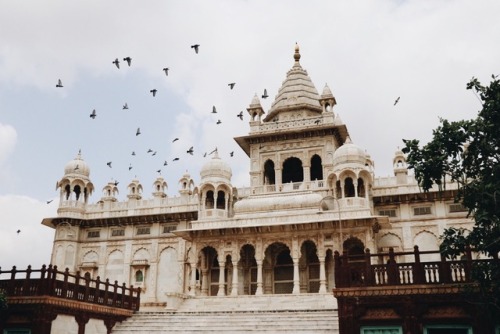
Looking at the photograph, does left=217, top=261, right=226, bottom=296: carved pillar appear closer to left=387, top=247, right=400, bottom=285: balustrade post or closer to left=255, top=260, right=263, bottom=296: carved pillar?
left=255, top=260, right=263, bottom=296: carved pillar

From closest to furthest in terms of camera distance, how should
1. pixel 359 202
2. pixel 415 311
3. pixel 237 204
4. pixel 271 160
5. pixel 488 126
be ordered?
pixel 488 126
pixel 415 311
pixel 359 202
pixel 237 204
pixel 271 160

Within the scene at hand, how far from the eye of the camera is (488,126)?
13.1 metres

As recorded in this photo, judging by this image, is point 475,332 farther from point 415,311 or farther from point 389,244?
point 389,244

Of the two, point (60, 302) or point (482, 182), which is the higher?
point (482, 182)

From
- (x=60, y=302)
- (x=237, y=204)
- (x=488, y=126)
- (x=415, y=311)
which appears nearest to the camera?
(x=488, y=126)

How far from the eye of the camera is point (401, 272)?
50.5 feet

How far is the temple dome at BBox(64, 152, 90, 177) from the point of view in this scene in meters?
37.4

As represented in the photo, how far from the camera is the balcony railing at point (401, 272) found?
1441 cm

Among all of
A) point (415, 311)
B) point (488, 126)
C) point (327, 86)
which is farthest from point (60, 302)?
point (327, 86)

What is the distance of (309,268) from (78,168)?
1849 centimetres

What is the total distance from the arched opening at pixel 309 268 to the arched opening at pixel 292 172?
25.3ft

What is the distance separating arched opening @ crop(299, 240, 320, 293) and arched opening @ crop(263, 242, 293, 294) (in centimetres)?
76

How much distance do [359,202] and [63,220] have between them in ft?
67.1

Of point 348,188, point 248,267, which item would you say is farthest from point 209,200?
point 348,188
